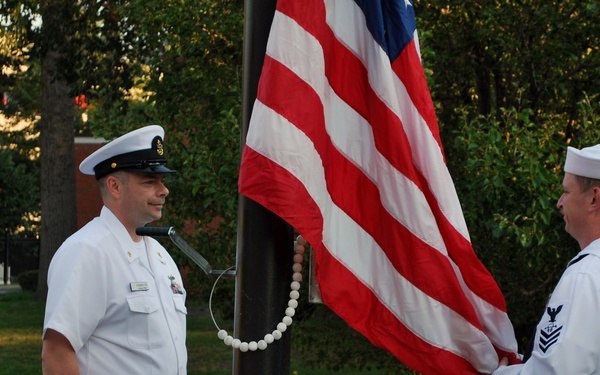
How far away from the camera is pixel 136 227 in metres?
4.12

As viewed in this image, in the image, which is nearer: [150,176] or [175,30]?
[150,176]

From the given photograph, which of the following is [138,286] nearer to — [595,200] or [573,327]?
[573,327]

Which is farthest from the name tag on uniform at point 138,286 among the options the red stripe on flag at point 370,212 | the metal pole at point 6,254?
the metal pole at point 6,254

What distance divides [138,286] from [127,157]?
553 millimetres

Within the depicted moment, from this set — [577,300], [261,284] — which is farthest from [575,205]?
[261,284]

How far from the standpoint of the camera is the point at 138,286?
12.9ft

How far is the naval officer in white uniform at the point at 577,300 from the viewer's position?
359cm

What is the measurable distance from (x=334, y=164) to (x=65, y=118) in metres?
20.4

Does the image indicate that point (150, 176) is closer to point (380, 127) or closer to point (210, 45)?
point (380, 127)

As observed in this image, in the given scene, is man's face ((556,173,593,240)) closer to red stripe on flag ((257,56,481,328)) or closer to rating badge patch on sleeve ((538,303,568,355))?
rating badge patch on sleeve ((538,303,568,355))

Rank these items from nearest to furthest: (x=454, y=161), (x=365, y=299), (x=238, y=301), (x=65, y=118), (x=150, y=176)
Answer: (x=238, y=301), (x=365, y=299), (x=150, y=176), (x=454, y=161), (x=65, y=118)

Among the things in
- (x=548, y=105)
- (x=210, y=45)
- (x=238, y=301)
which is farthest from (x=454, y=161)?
(x=238, y=301)

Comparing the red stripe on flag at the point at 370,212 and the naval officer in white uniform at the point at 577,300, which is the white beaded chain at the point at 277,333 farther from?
the naval officer in white uniform at the point at 577,300

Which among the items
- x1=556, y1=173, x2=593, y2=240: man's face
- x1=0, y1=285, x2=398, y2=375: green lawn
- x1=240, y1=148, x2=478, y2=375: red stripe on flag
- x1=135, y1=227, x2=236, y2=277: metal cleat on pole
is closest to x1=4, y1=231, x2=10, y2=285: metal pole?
x1=0, y1=285, x2=398, y2=375: green lawn
